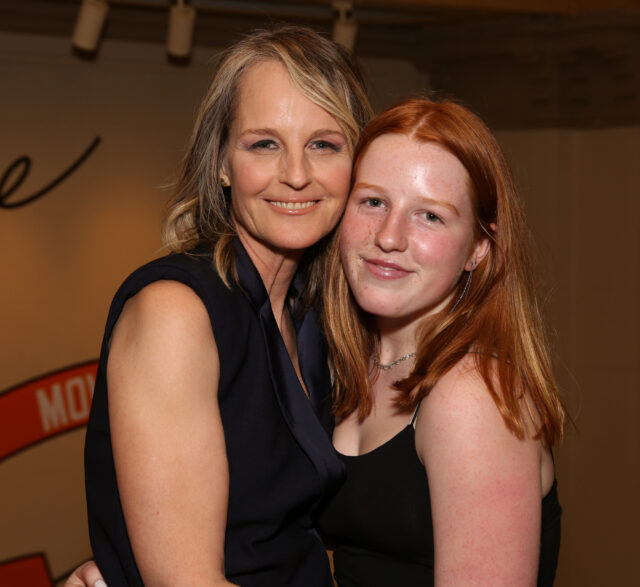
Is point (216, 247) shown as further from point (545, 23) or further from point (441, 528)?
point (545, 23)

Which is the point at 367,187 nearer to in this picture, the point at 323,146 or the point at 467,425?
the point at 323,146

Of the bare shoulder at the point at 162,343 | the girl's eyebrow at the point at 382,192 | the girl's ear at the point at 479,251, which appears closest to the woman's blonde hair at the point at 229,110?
the girl's eyebrow at the point at 382,192

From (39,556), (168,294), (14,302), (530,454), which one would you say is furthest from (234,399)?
(39,556)

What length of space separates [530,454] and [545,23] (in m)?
3.14

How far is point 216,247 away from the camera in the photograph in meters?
1.75

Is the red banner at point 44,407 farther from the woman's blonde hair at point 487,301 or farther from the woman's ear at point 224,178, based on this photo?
the woman's blonde hair at point 487,301

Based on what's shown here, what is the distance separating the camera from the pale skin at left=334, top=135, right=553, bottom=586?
1495 millimetres

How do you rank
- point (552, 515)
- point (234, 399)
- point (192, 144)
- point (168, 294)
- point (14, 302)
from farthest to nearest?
point (14, 302) < point (192, 144) < point (552, 515) < point (234, 399) < point (168, 294)

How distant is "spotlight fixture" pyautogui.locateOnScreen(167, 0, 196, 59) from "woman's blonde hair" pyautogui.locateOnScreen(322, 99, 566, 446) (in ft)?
7.56

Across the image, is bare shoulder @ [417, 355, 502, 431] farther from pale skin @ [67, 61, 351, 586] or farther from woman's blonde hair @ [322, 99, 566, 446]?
pale skin @ [67, 61, 351, 586]

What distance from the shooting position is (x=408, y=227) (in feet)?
5.51

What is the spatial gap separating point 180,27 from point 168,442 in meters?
2.81

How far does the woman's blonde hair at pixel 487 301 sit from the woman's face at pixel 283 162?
0.26 feet

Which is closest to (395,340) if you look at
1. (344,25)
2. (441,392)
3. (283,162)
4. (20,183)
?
(441,392)
